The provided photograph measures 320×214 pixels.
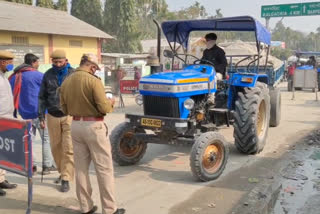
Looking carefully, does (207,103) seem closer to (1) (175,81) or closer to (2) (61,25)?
(1) (175,81)

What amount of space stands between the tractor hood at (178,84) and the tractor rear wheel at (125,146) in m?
0.73

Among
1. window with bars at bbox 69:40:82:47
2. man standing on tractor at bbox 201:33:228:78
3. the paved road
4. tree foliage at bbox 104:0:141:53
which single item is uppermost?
tree foliage at bbox 104:0:141:53

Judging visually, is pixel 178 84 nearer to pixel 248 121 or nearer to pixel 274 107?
pixel 248 121

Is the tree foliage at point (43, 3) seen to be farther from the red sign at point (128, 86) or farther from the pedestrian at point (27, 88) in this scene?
the pedestrian at point (27, 88)

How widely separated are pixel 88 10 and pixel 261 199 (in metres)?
39.6

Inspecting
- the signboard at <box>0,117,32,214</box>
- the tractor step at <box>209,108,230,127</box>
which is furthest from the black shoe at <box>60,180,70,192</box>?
the tractor step at <box>209,108,230,127</box>

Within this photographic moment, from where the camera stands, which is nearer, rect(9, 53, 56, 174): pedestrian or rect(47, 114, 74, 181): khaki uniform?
rect(47, 114, 74, 181): khaki uniform

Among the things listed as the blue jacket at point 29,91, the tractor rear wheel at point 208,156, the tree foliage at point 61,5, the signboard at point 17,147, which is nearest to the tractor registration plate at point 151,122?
the tractor rear wheel at point 208,156

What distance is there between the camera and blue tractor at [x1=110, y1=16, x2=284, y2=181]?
229 inches

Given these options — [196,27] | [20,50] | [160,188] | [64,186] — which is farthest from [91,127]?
[20,50]

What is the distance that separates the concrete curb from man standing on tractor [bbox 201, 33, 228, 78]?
237 cm

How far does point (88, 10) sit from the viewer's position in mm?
41750

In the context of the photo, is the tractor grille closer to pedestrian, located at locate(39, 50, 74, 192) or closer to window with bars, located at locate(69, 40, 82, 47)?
pedestrian, located at locate(39, 50, 74, 192)

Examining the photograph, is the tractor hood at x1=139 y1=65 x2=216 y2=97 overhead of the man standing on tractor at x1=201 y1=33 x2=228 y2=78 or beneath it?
beneath
